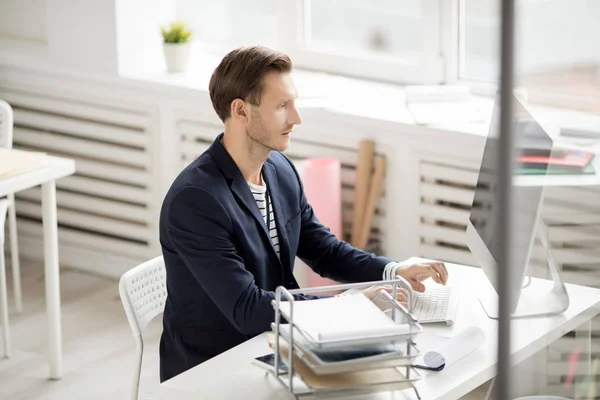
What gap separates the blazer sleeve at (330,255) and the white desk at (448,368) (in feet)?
0.81

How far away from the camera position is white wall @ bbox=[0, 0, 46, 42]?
4314 millimetres

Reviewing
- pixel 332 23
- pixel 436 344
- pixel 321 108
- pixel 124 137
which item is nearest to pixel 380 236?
pixel 321 108

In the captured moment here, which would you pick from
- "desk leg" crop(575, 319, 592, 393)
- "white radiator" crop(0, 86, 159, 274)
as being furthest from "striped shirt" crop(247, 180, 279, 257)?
"white radiator" crop(0, 86, 159, 274)

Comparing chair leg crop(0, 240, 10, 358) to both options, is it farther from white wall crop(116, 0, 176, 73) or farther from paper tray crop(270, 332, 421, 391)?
paper tray crop(270, 332, 421, 391)

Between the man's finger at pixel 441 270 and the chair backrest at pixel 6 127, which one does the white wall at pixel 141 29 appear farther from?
the man's finger at pixel 441 270

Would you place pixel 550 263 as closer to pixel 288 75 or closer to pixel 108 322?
pixel 288 75

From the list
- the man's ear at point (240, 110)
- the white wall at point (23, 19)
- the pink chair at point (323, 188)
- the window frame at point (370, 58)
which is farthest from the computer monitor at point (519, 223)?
the white wall at point (23, 19)

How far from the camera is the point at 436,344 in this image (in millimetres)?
2064

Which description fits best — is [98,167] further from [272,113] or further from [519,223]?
[519,223]

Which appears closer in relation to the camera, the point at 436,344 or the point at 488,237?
the point at 436,344

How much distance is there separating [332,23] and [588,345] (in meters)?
2.19

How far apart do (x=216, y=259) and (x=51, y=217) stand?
123cm

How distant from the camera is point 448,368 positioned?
6.38 ft

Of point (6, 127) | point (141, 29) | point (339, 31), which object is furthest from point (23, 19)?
point (339, 31)
